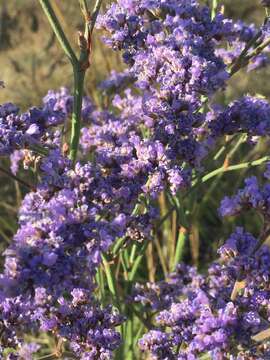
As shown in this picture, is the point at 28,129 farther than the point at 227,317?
Yes

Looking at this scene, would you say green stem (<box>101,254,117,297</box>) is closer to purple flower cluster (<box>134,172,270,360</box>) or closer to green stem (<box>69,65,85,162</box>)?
purple flower cluster (<box>134,172,270,360</box>)

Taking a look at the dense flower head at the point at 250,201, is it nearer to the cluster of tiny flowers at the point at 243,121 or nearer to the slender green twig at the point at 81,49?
the cluster of tiny flowers at the point at 243,121

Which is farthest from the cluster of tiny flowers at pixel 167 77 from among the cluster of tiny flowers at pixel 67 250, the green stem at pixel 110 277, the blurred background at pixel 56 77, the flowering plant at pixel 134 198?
the blurred background at pixel 56 77

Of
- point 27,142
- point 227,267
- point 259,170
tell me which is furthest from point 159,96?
point 259,170

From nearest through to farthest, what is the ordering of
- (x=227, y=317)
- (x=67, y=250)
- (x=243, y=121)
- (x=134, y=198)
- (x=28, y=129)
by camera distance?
(x=67, y=250), (x=227, y=317), (x=134, y=198), (x=28, y=129), (x=243, y=121)

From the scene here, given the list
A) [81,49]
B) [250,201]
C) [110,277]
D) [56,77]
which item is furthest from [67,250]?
[56,77]

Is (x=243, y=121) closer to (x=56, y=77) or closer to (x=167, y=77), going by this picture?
(x=167, y=77)
